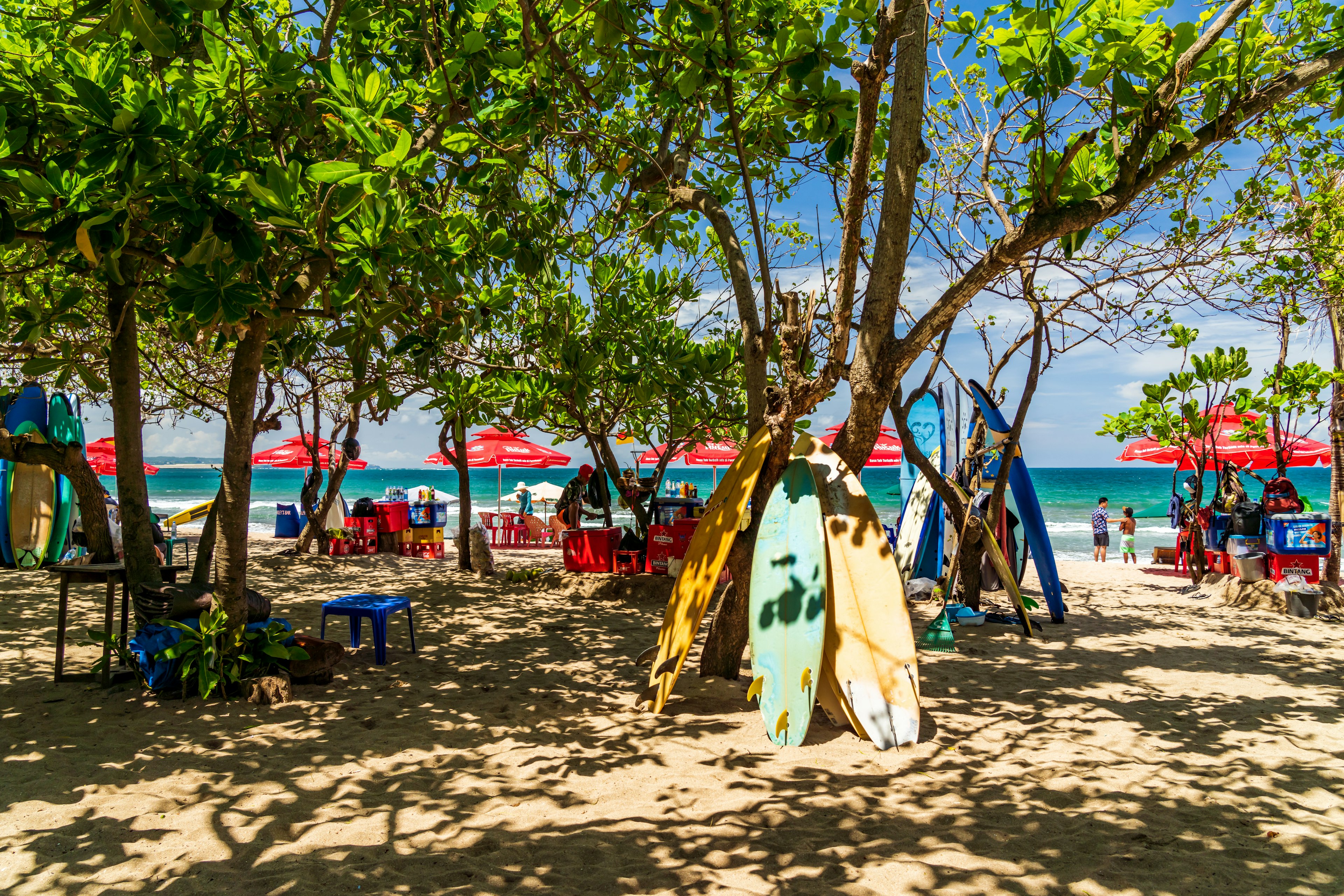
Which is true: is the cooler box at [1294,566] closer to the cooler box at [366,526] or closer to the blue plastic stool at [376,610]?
the blue plastic stool at [376,610]

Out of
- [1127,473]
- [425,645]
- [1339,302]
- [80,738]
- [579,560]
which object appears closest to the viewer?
[80,738]

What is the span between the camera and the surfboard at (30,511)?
7.50 metres

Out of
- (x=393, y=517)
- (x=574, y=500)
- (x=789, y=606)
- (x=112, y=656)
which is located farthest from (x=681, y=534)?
(x=393, y=517)

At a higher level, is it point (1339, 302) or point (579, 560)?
point (1339, 302)

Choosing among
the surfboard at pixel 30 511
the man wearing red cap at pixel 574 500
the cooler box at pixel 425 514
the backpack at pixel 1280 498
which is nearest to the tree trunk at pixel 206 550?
the surfboard at pixel 30 511

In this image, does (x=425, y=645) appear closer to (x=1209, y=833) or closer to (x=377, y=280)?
(x=377, y=280)

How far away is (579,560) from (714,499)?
5.17 meters

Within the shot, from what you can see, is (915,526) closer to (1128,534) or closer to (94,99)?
(94,99)

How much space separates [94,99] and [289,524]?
53.4ft

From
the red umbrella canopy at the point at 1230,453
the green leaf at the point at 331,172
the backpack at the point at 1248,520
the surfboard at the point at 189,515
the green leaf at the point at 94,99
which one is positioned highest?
the green leaf at the point at 94,99

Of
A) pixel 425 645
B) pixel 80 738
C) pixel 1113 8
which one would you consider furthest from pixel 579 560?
pixel 1113 8

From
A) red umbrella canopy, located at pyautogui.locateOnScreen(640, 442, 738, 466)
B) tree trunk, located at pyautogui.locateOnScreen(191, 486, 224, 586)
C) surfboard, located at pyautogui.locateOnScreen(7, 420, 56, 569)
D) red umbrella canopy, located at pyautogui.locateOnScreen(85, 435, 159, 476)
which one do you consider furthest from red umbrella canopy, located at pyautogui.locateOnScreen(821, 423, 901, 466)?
red umbrella canopy, located at pyautogui.locateOnScreen(85, 435, 159, 476)

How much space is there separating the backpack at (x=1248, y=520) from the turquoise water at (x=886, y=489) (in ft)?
41.0

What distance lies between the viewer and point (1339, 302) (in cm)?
941
